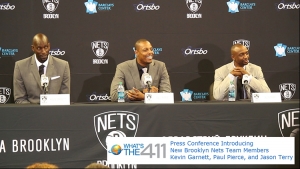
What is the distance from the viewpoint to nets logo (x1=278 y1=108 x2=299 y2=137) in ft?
12.7

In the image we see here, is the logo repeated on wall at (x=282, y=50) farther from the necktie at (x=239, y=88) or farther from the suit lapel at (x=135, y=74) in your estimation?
the suit lapel at (x=135, y=74)

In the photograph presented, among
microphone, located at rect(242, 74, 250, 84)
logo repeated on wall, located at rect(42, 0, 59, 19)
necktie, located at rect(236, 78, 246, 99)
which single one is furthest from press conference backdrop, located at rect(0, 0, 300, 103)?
microphone, located at rect(242, 74, 250, 84)

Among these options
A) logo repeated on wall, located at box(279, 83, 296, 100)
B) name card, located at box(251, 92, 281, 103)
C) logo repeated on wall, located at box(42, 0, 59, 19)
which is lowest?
name card, located at box(251, 92, 281, 103)

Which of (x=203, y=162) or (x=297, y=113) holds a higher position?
(x=297, y=113)

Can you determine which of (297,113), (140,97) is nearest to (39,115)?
(140,97)

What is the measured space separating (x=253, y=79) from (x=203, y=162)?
143 centimetres

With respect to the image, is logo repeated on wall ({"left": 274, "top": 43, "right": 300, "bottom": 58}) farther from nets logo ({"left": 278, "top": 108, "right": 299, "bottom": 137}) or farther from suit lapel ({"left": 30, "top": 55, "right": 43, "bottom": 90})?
suit lapel ({"left": 30, "top": 55, "right": 43, "bottom": 90})

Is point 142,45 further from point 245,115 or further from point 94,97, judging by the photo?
point 245,115

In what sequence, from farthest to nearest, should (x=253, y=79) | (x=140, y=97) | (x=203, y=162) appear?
(x=253, y=79)
(x=140, y=97)
(x=203, y=162)

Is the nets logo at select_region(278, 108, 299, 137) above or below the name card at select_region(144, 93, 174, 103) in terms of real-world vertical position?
below

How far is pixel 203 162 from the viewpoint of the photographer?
12.6 feet

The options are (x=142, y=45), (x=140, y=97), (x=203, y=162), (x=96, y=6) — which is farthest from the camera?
(x=96, y=6)

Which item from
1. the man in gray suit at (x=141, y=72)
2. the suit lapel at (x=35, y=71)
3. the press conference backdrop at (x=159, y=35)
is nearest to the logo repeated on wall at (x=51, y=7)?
the press conference backdrop at (x=159, y=35)

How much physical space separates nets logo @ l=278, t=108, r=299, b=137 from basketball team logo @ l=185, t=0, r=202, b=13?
2.51m
